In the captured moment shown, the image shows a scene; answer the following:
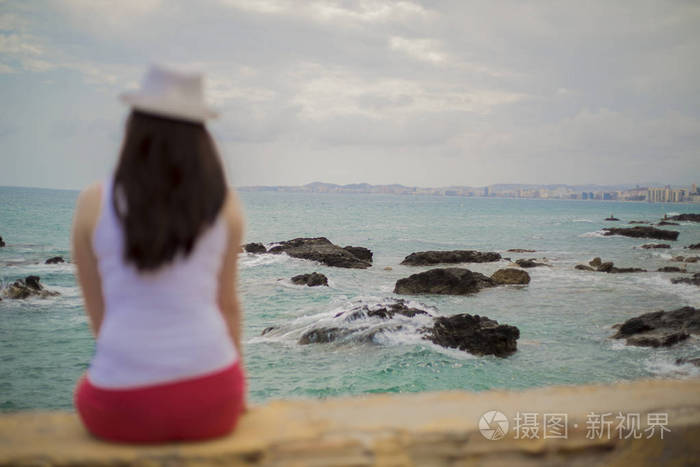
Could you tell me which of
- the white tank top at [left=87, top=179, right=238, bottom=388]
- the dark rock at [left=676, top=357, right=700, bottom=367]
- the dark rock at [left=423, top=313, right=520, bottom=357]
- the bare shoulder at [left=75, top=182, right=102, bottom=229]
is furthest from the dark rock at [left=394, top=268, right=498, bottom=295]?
the bare shoulder at [left=75, top=182, right=102, bottom=229]

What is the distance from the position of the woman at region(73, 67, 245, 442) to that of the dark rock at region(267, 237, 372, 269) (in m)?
22.1

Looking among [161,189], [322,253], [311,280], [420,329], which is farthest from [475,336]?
[322,253]

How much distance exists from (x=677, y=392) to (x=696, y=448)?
1.18ft

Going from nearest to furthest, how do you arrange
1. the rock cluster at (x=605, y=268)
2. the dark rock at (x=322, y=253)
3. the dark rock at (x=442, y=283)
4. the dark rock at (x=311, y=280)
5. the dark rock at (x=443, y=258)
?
1. the dark rock at (x=442, y=283)
2. the dark rock at (x=311, y=280)
3. the rock cluster at (x=605, y=268)
4. the dark rock at (x=322, y=253)
5. the dark rock at (x=443, y=258)

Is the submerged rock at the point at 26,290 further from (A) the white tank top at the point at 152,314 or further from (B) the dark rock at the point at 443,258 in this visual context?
(A) the white tank top at the point at 152,314

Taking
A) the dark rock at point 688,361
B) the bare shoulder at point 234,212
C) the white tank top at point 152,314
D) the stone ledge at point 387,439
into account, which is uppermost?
the bare shoulder at point 234,212

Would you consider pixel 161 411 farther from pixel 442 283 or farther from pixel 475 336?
pixel 442 283

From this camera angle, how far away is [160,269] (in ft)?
6.01

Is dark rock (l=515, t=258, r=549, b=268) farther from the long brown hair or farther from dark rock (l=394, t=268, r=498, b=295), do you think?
the long brown hair

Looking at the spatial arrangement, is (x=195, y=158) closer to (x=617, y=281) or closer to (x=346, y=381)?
(x=346, y=381)

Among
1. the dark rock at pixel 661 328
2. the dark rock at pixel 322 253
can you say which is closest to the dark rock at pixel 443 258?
the dark rock at pixel 322 253

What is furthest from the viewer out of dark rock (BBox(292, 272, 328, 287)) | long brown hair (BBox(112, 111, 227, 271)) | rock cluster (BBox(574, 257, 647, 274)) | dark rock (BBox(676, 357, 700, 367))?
rock cluster (BBox(574, 257, 647, 274))

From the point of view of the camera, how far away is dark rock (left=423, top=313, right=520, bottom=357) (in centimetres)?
1063

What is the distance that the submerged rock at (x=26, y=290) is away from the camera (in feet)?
51.7
